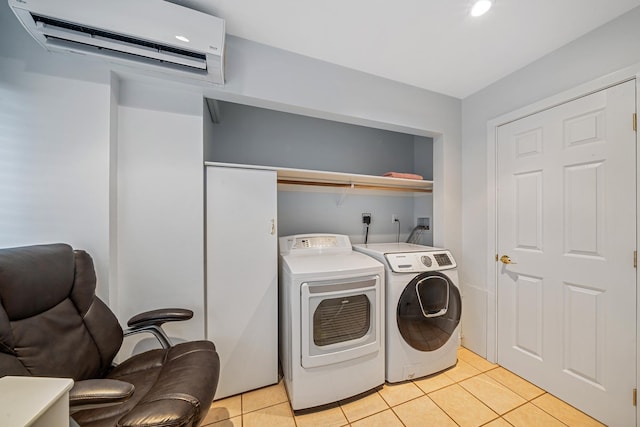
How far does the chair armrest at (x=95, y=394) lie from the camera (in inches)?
29.6

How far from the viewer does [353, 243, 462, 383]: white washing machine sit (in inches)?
68.9

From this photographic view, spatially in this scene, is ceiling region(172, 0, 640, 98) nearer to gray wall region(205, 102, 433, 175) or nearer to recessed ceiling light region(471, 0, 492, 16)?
recessed ceiling light region(471, 0, 492, 16)

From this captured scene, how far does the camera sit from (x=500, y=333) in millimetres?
1988

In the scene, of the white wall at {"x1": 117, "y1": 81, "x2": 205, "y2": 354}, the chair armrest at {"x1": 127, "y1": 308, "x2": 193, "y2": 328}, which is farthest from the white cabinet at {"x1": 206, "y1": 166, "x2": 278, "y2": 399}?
the chair armrest at {"x1": 127, "y1": 308, "x2": 193, "y2": 328}

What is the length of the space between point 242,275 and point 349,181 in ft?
4.40

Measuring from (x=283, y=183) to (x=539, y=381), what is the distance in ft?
8.47

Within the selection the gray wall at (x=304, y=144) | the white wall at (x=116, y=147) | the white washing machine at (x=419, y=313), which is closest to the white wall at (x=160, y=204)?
the white wall at (x=116, y=147)

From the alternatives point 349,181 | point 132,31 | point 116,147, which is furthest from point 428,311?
point 132,31

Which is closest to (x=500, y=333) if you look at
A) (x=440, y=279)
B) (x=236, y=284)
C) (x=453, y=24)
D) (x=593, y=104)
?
(x=440, y=279)

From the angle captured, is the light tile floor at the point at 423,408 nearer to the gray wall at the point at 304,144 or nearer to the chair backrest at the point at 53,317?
the chair backrest at the point at 53,317

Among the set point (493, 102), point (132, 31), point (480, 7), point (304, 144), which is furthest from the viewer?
point (304, 144)

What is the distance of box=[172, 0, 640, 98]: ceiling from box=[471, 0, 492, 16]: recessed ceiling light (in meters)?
0.04

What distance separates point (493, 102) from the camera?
2.06m

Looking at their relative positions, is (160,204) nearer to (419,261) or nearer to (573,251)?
(419,261)
